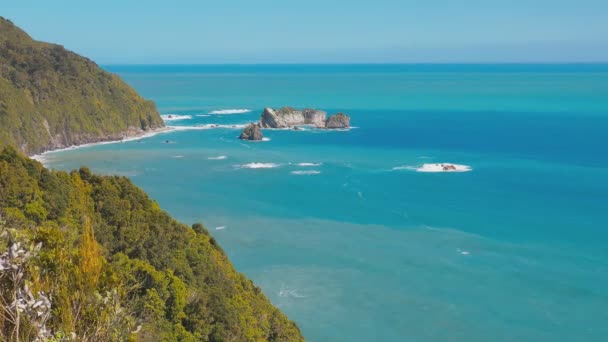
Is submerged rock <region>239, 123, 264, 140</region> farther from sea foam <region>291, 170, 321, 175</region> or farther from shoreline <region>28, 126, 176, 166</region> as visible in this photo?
sea foam <region>291, 170, 321, 175</region>

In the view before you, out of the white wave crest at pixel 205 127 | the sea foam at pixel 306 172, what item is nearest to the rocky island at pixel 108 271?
the sea foam at pixel 306 172

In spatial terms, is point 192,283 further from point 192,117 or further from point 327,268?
point 192,117

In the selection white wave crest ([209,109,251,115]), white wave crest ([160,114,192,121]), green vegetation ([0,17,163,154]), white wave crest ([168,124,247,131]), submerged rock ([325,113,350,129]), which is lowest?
white wave crest ([209,109,251,115])

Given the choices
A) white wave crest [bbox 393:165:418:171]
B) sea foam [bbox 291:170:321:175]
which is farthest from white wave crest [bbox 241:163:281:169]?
white wave crest [bbox 393:165:418:171]

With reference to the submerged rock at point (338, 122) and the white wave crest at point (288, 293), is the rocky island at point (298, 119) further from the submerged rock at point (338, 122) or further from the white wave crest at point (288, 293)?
the white wave crest at point (288, 293)

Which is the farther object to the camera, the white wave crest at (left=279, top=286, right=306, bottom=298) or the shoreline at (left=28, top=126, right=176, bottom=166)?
the shoreline at (left=28, top=126, right=176, bottom=166)

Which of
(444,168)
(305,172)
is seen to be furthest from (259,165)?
(444,168)

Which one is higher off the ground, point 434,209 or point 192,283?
point 192,283

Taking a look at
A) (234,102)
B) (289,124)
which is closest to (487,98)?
(234,102)
